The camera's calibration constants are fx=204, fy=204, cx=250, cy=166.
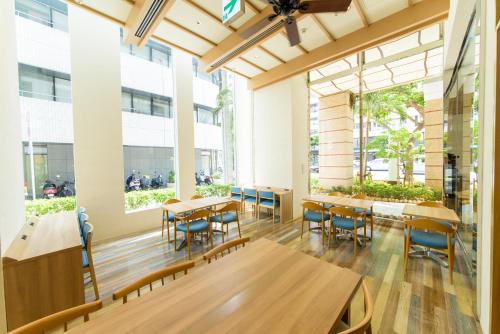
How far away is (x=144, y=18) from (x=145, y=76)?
5.95 feet

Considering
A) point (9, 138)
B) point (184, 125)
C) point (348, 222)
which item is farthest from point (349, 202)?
point (9, 138)

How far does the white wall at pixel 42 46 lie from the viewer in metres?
3.39

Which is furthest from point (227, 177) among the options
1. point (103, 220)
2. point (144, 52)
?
point (144, 52)

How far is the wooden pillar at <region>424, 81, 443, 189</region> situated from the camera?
5.33m

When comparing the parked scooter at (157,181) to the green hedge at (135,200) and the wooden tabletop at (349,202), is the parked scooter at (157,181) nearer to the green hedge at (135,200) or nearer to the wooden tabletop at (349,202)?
the green hedge at (135,200)

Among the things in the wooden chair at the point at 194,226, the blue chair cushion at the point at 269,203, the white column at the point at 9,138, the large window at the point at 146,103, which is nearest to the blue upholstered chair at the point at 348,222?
the blue chair cushion at the point at 269,203

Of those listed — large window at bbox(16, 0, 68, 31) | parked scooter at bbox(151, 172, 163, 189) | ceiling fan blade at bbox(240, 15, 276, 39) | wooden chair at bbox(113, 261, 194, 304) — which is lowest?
wooden chair at bbox(113, 261, 194, 304)

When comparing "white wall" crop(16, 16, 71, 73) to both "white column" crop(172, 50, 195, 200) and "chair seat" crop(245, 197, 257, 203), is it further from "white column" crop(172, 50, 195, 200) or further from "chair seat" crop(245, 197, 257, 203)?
"chair seat" crop(245, 197, 257, 203)

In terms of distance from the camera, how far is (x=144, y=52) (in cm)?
473

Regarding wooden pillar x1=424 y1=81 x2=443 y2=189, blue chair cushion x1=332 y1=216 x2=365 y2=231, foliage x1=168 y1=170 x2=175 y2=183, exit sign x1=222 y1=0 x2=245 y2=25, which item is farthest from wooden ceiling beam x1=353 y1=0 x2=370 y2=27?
foliage x1=168 y1=170 x2=175 y2=183

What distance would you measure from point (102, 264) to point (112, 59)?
3835 millimetres

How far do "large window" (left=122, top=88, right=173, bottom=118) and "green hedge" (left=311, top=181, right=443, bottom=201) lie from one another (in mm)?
5233

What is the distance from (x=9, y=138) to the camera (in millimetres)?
2574

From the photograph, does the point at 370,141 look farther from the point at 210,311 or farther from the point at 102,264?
the point at 102,264
